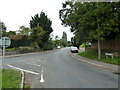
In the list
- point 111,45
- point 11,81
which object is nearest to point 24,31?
point 111,45

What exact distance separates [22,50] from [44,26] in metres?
16.1

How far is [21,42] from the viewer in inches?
1565

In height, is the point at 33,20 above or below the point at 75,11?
above

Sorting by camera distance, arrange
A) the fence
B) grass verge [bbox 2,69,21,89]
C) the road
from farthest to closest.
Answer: the fence < the road < grass verge [bbox 2,69,21,89]

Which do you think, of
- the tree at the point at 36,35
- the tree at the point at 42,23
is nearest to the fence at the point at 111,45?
the tree at the point at 36,35

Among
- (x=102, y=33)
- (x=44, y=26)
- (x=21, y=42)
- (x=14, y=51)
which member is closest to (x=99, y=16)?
(x=102, y=33)

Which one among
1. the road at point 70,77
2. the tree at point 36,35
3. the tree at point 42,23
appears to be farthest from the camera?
the tree at point 42,23

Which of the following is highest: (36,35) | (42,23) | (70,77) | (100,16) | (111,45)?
(42,23)

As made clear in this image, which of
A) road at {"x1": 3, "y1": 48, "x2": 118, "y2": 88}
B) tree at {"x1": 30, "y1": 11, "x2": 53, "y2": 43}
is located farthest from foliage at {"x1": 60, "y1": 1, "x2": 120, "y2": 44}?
tree at {"x1": 30, "y1": 11, "x2": 53, "y2": 43}

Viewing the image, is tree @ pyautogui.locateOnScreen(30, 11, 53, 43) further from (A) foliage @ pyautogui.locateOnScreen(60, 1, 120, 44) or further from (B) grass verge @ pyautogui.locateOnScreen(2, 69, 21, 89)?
(B) grass verge @ pyautogui.locateOnScreen(2, 69, 21, 89)

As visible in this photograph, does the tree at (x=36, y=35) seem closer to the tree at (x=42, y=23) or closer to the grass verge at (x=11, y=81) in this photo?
the tree at (x=42, y=23)

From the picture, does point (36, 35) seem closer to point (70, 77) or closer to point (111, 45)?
point (111, 45)

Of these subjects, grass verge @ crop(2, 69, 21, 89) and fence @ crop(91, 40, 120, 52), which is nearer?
grass verge @ crop(2, 69, 21, 89)

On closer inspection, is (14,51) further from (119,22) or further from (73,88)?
(73,88)
